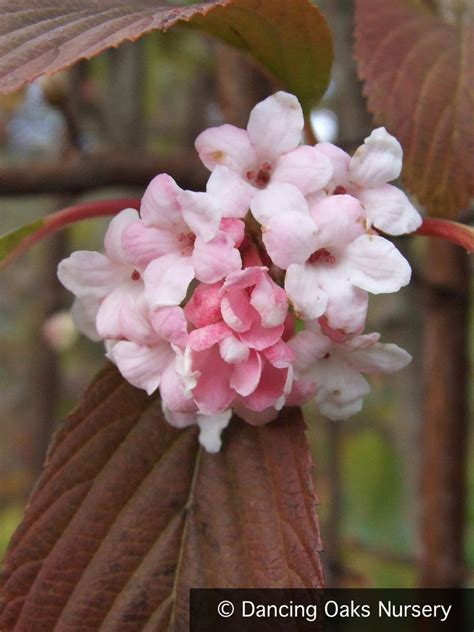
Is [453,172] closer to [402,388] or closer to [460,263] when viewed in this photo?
[460,263]

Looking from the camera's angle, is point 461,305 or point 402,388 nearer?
point 461,305

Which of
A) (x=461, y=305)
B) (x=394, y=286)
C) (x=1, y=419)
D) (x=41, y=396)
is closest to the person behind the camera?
(x=394, y=286)

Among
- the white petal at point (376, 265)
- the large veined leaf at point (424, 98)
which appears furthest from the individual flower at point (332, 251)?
the large veined leaf at point (424, 98)

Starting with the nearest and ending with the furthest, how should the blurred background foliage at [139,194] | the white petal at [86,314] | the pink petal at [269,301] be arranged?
1. the pink petal at [269,301]
2. the white petal at [86,314]
3. the blurred background foliage at [139,194]

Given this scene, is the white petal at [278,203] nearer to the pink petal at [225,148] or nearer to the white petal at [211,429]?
the pink petal at [225,148]

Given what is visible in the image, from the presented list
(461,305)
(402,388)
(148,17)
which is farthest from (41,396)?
(148,17)

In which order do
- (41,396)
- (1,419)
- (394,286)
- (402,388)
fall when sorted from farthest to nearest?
(1,419) < (41,396) < (402,388) < (394,286)
